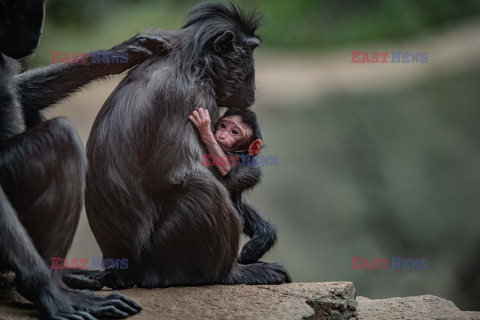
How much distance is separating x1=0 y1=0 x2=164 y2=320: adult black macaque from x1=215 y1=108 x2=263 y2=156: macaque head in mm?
1486

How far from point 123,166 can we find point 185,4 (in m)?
7.51

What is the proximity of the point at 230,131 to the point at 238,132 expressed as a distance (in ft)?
0.23

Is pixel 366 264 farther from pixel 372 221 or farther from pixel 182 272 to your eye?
pixel 182 272

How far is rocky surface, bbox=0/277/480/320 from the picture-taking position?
14.1 ft

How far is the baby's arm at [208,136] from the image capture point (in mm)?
4922

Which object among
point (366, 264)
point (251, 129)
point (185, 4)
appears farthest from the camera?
point (185, 4)

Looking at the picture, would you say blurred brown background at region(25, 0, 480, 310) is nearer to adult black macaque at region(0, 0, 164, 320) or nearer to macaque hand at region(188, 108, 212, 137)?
macaque hand at region(188, 108, 212, 137)

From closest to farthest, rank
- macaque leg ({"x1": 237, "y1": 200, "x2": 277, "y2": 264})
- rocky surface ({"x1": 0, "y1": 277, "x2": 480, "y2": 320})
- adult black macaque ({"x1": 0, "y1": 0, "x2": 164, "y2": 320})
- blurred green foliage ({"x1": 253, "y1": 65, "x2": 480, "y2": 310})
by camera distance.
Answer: adult black macaque ({"x1": 0, "y1": 0, "x2": 164, "y2": 320}) < rocky surface ({"x1": 0, "y1": 277, "x2": 480, "y2": 320}) < macaque leg ({"x1": 237, "y1": 200, "x2": 277, "y2": 264}) < blurred green foliage ({"x1": 253, "y1": 65, "x2": 480, "y2": 310})

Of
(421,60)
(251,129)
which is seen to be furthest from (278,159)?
(251,129)

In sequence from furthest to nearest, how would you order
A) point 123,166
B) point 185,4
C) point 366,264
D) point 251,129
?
point 185,4 → point 366,264 → point 251,129 → point 123,166

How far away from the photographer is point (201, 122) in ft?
16.1

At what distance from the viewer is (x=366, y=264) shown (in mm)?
10617
